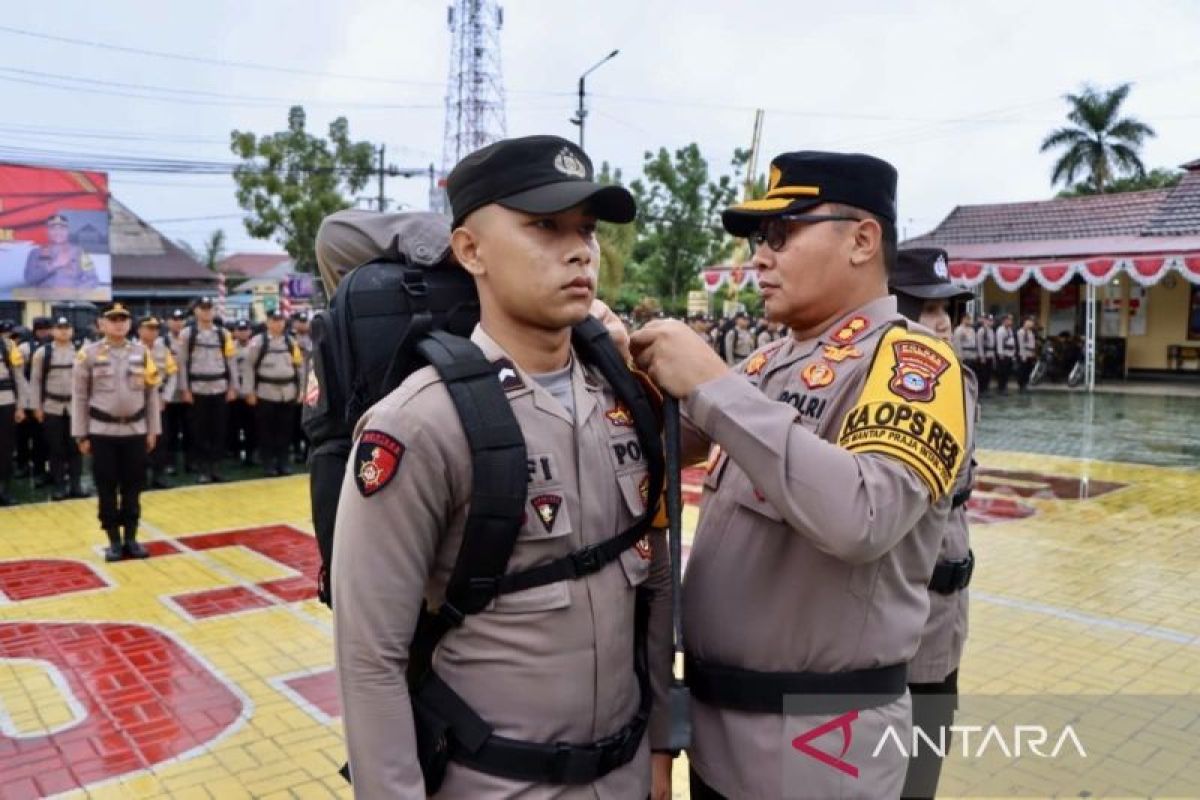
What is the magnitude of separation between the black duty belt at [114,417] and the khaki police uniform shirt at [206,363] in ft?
12.3

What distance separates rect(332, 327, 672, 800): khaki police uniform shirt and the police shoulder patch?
45 cm

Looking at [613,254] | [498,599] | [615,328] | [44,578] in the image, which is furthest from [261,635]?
[613,254]

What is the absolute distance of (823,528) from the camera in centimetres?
157

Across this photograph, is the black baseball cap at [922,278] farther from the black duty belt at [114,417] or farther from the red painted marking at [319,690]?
the black duty belt at [114,417]

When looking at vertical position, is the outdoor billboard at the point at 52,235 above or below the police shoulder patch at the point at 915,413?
above

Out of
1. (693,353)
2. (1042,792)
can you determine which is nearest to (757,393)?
(693,353)

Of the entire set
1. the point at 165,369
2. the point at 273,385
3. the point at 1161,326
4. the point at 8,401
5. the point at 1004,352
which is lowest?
the point at 8,401

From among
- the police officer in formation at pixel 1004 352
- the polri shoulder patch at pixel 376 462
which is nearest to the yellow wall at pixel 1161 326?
the police officer in formation at pixel 1004 352

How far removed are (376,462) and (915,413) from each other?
927mm

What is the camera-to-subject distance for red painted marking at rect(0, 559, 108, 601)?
6418 millimetres

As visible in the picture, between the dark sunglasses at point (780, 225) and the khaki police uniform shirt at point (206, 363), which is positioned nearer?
the dark sunglasses at point (780, 225)

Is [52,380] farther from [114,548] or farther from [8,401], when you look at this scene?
[114,548]

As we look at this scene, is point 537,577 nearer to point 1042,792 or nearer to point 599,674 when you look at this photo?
point 599,674

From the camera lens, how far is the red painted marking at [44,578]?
21.1ft
